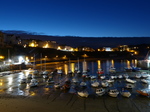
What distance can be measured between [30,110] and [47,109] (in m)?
2.02

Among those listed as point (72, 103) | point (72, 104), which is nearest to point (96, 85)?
point (72, 103)

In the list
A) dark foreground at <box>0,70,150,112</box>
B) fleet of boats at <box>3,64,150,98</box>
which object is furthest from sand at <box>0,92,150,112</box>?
fleet of boats at <box>3,64,150,98</box>

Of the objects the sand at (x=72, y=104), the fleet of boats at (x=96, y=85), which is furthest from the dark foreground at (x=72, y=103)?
the fleet of boats at (x=96, y=85)

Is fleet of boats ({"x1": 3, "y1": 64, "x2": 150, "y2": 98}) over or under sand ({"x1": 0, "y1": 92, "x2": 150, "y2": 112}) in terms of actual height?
over

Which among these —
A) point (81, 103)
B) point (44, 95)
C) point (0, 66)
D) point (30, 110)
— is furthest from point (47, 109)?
point (0, 66)

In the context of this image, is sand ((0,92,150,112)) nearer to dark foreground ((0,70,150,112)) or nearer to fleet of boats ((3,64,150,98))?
dark foreground ((0,70,150,112))

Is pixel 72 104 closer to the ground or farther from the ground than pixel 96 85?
closer to the ground

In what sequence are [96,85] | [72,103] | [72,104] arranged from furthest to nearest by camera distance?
[96,85] < [72,103] < [72,104]

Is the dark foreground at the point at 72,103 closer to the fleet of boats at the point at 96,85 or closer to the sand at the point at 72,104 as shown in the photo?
the sand at the point at 72,104

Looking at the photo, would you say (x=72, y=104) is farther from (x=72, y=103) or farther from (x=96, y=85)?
(x=96, y=85)

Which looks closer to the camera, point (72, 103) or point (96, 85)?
point (72, 103)

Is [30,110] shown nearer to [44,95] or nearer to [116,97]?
[44,95]

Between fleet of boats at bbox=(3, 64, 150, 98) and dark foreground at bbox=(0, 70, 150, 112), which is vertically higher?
fleet of boats at bbox=(3, 64, 150, 98)

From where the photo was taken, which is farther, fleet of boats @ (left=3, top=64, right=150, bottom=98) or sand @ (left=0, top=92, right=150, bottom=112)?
fleet of boats @ (left=3, top=64, right=150, bottom=98)
